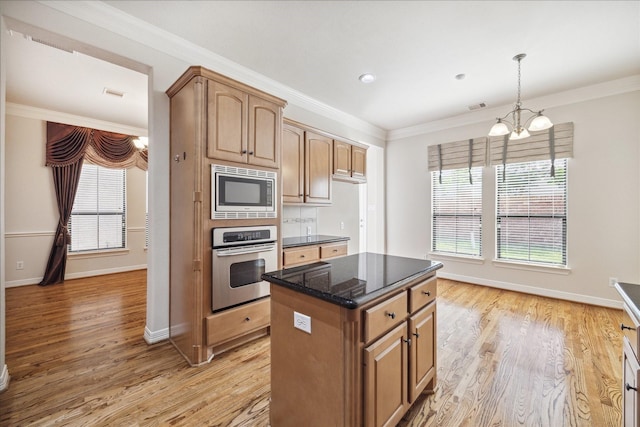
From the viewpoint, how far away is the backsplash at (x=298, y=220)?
3.91 m

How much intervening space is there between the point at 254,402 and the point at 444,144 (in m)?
4.91

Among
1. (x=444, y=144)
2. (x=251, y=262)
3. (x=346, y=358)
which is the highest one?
(x=444, y=144)

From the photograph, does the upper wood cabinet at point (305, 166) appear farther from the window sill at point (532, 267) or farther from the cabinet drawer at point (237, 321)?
the window sill at point (532, 267)

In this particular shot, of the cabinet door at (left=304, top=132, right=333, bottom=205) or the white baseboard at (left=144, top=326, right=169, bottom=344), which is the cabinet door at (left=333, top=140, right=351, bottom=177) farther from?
the white baseboard at (left=144, top=326, right=169, bottom=344)

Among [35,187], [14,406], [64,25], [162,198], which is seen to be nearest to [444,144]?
[162,198]

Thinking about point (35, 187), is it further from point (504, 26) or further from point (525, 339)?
point (525, 339)

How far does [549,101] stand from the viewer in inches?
156

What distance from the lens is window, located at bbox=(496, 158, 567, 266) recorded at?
3.92 meters

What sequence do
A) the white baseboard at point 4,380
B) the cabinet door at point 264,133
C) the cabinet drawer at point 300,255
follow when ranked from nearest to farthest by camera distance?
the white baseboard at point 4,380
the cabinet door at point 264,133
the cabinet drawer at point 300,255

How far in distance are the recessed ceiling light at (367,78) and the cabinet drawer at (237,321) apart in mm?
2909

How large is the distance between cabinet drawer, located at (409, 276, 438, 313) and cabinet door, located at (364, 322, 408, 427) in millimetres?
146

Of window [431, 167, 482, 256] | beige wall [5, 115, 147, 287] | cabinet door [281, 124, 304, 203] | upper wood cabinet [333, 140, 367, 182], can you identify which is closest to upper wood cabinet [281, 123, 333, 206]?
cabinet door [281, 124, 304, 203]

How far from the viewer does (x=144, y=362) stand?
2256 mm

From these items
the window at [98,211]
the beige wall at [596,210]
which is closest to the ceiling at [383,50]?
the beige wall at [596,210]
